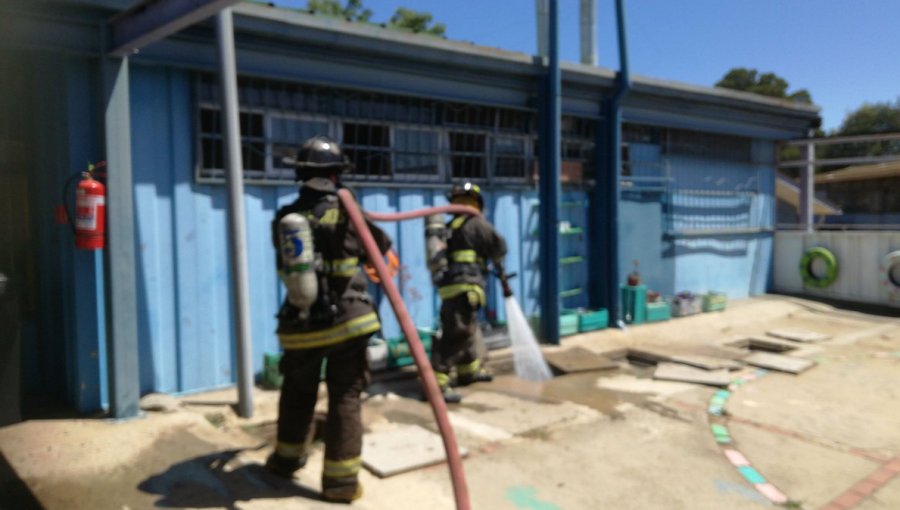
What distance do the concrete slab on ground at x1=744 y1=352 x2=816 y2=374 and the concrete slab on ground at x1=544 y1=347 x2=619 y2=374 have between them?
1587 millimetres

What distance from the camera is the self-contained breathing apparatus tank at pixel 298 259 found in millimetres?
3562

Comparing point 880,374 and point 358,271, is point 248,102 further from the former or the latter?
point 880,374

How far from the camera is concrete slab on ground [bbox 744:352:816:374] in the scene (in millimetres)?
7098

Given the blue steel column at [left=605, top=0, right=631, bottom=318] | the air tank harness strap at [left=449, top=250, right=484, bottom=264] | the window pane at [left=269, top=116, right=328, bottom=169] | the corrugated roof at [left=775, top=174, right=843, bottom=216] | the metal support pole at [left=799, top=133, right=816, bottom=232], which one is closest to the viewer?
the air tank harness strap at [left=449, top=250, right=484, bottom=264]

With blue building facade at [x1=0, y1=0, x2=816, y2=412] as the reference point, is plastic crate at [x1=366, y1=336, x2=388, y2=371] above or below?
below

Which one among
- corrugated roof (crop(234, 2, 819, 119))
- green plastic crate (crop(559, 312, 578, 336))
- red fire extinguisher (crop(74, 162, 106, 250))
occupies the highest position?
corrugated roof (crop(234, 2, 819, 119))

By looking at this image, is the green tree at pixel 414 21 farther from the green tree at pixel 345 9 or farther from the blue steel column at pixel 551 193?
the blue steel column at pixel 551 193

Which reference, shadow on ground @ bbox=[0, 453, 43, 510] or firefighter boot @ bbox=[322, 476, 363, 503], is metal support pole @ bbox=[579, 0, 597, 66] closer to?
firefighter boot @ bbox=[322, 476, 363, 503]

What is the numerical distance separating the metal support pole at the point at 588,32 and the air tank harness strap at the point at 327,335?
283 inches

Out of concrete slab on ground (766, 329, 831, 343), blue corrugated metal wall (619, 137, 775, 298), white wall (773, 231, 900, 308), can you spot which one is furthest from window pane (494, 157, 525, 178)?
white wall (773, 231, 900, 308)

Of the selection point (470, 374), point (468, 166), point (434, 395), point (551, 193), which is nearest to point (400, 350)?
point (470, 374)

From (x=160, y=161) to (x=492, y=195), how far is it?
3980 millimetres

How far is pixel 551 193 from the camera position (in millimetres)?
8086

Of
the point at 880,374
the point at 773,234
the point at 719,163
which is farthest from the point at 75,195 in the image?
the point at 773,234
